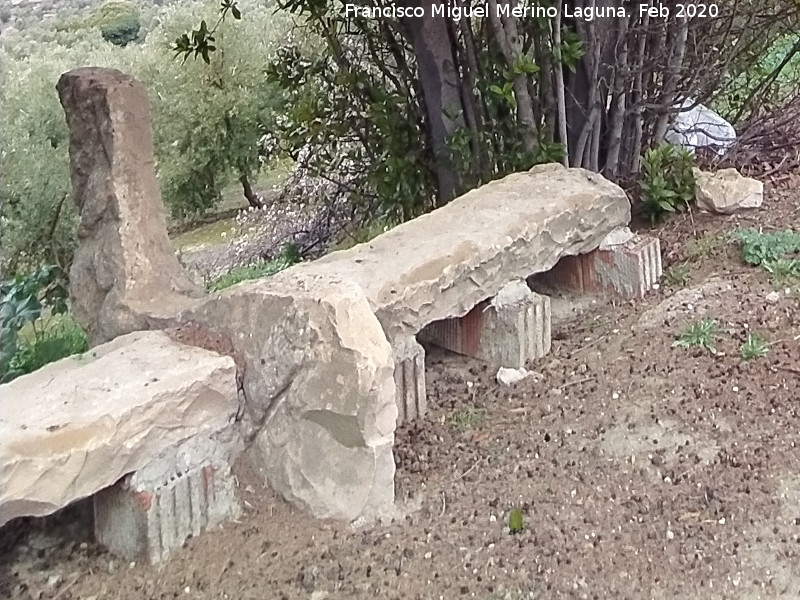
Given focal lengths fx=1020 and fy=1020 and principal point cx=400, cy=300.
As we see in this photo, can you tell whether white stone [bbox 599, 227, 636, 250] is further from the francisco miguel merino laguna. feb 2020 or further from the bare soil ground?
the francisco miguel merino laguna. feb 2020

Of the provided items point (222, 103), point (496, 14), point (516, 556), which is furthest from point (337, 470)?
point (222, 103)

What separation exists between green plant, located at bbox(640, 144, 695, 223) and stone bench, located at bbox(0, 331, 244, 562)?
2.48 m

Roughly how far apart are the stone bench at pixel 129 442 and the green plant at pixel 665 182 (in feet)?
8.15

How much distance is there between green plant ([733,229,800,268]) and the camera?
12.9 feet

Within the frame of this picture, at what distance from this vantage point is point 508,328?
336cm

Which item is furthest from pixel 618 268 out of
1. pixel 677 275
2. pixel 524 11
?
pixel 524 11

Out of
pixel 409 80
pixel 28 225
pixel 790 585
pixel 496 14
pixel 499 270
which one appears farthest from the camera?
pixel 28 225

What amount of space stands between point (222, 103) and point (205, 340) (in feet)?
27.0

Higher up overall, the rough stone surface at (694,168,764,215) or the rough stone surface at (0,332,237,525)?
the rough stone surface at (0,332,237,525)

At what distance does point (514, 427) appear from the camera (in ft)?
9.86

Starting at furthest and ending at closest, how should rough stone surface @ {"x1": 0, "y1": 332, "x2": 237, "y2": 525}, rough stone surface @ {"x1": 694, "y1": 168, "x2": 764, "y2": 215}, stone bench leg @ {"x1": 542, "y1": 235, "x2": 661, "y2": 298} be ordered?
rough stone surface @ {"x1": 694, "y1": 168, "x2": 764, "y2": 215}, stone bench leg @ {"x1": 542, "y1": 235, "x2": 661, "y2": 298}, rough stone surface @ {"x1": 0, "y1": 332, "x2": 237, "y2": 525}

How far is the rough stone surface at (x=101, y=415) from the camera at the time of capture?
2047mm

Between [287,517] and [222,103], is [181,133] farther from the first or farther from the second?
[287,517]

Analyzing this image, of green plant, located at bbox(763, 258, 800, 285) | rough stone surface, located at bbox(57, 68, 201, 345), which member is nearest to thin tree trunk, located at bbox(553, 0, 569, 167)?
green plant, located at bbox(763, 258, 800, 285)
